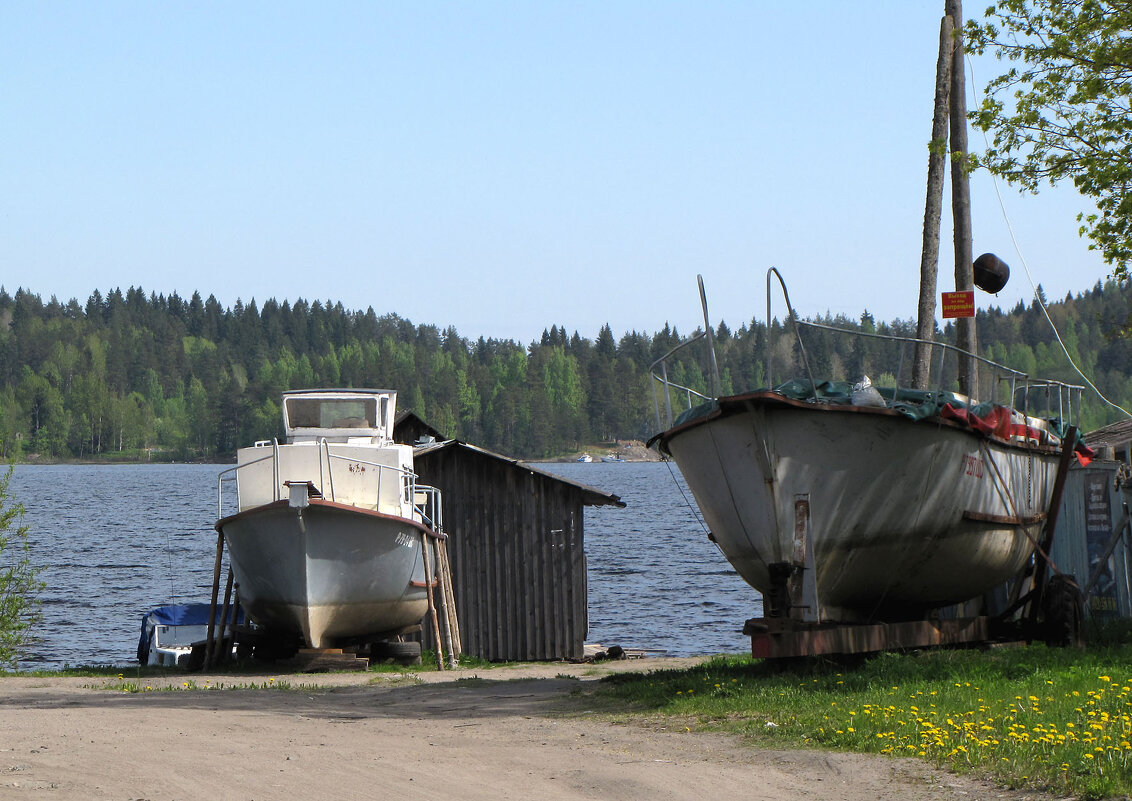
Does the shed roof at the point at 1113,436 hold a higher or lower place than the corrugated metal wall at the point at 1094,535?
higher

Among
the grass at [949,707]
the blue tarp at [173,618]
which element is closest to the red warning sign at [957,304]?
the grass at [949,707]

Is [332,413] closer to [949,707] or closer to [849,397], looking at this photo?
[849,397]

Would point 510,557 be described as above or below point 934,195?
below

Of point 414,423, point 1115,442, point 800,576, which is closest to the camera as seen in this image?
point 800,576

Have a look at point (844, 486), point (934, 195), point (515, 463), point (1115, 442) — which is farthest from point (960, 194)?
point (515, 463)

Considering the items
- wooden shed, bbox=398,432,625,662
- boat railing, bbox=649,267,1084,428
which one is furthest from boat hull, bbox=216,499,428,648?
boat railing, bbox=649,267,1084,428

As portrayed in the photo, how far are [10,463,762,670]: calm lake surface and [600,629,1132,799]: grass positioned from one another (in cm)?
249

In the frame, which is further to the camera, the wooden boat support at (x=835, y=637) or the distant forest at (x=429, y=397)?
the distant forest at (x=429, y=397)

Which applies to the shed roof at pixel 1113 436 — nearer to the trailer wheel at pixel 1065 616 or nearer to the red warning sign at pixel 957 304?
the red warning sign at pixel 957 304

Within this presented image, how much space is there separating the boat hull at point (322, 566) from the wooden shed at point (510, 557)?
9.78 ft

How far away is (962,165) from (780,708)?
9.10 m

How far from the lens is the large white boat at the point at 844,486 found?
1198cm

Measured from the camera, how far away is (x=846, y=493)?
12094mm

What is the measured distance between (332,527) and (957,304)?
29.5 feet
